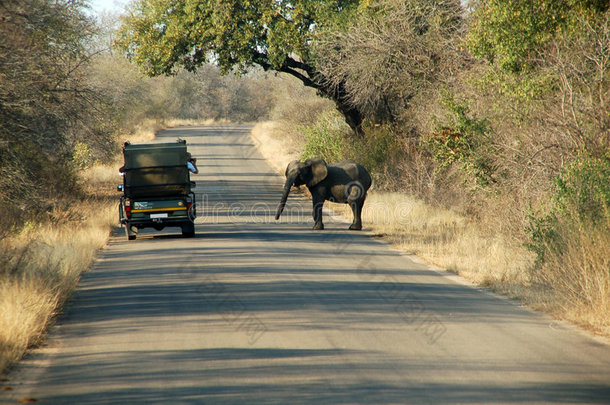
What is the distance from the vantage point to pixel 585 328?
370 inches

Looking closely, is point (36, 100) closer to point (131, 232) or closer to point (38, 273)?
point (131, 232)

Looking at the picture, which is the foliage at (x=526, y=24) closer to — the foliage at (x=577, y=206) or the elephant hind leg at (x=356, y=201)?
the foliage at (x=577, y=206)

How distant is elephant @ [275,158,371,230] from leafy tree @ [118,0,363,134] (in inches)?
336

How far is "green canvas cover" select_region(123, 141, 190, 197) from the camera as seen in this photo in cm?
1922

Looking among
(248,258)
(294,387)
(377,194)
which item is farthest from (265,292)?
(377,194)

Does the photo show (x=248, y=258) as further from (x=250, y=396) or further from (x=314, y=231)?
(x=250, y=396)

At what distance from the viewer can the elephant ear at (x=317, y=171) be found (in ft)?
67.9

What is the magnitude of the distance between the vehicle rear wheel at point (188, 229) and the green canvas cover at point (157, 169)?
87 centimetres

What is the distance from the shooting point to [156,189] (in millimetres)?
19188

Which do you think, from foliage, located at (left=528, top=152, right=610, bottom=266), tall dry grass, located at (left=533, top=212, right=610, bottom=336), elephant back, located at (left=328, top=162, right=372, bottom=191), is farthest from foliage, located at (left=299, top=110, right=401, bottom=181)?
tall dry grass, located at (left=533, top=212, right=610, bottom=336)

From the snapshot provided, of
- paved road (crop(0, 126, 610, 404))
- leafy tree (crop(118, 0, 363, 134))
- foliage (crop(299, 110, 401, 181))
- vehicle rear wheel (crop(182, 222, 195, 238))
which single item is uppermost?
leafy tree (crop(118, 0, 363, 134))

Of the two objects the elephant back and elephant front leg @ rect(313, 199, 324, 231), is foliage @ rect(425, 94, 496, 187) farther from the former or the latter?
elephant front leg @ rect(313, 199, 324, 231)

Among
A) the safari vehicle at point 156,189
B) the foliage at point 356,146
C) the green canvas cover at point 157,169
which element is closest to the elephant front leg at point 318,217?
the safari vehicle at point 156,189

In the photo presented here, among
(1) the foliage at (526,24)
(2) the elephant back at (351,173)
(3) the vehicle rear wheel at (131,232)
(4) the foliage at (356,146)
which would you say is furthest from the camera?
(4) the foliage at (356,146)
